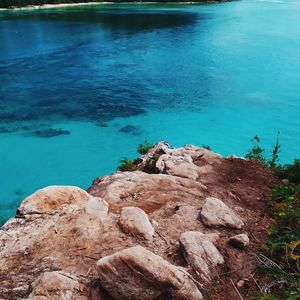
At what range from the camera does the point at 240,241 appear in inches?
271

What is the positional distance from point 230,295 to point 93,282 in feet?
7.99

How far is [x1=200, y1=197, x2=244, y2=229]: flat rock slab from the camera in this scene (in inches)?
307

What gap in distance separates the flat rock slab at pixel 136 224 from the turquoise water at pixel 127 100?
38.4 ft

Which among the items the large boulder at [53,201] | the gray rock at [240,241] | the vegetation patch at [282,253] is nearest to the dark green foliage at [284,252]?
the vegetation patch at [282,253]

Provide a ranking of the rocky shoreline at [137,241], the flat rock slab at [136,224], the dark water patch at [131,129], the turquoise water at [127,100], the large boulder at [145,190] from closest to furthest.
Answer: the rocky shoreline at [137,241] → the flat rock slab at [136,224] → the large boulder at [145,190] → the turquoise water at [127,100] → the dark water patch at [131,129]

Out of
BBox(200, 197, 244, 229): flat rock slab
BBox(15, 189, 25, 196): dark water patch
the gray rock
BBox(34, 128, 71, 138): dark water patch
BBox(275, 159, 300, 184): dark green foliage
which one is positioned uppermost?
the gray rock

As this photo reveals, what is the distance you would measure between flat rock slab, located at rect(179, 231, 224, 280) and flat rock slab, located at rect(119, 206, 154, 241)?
781mm

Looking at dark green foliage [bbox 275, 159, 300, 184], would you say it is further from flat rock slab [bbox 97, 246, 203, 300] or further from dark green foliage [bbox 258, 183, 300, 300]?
flat rock slab [bbox 97, 246, 203, 300]

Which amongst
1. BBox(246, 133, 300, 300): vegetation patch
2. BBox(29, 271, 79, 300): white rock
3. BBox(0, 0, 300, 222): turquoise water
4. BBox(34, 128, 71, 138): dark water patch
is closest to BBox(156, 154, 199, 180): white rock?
BBox(246, 133, 300, 300): vegetation patch

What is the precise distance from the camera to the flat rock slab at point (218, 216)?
7.80m

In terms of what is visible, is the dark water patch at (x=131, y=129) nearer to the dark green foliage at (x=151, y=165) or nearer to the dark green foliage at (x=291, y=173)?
the dark green foliage at (x=151, y=165)

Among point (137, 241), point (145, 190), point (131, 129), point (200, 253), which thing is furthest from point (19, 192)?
point (200, 253)

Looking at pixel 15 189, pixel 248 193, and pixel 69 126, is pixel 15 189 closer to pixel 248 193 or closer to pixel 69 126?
pixel 69 126

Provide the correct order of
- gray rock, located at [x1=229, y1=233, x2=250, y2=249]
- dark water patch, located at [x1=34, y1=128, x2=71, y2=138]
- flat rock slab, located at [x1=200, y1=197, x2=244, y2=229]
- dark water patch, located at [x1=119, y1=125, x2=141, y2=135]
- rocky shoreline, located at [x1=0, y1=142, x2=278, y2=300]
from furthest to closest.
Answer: dark water patch, located at [x1=119, y1=125, x2=141, y2=135], dark water patch, located at [x1=34, y1=128, x2=71, y2=138], flat rock slab, located at [x1=200, y1=197, x2=244, y2=229], gray rock, located at [x1=229, y1=233, x2=250, y2=249], rocky shoreline, located at [x1=0, y1=142, x2=278, y2=300]
